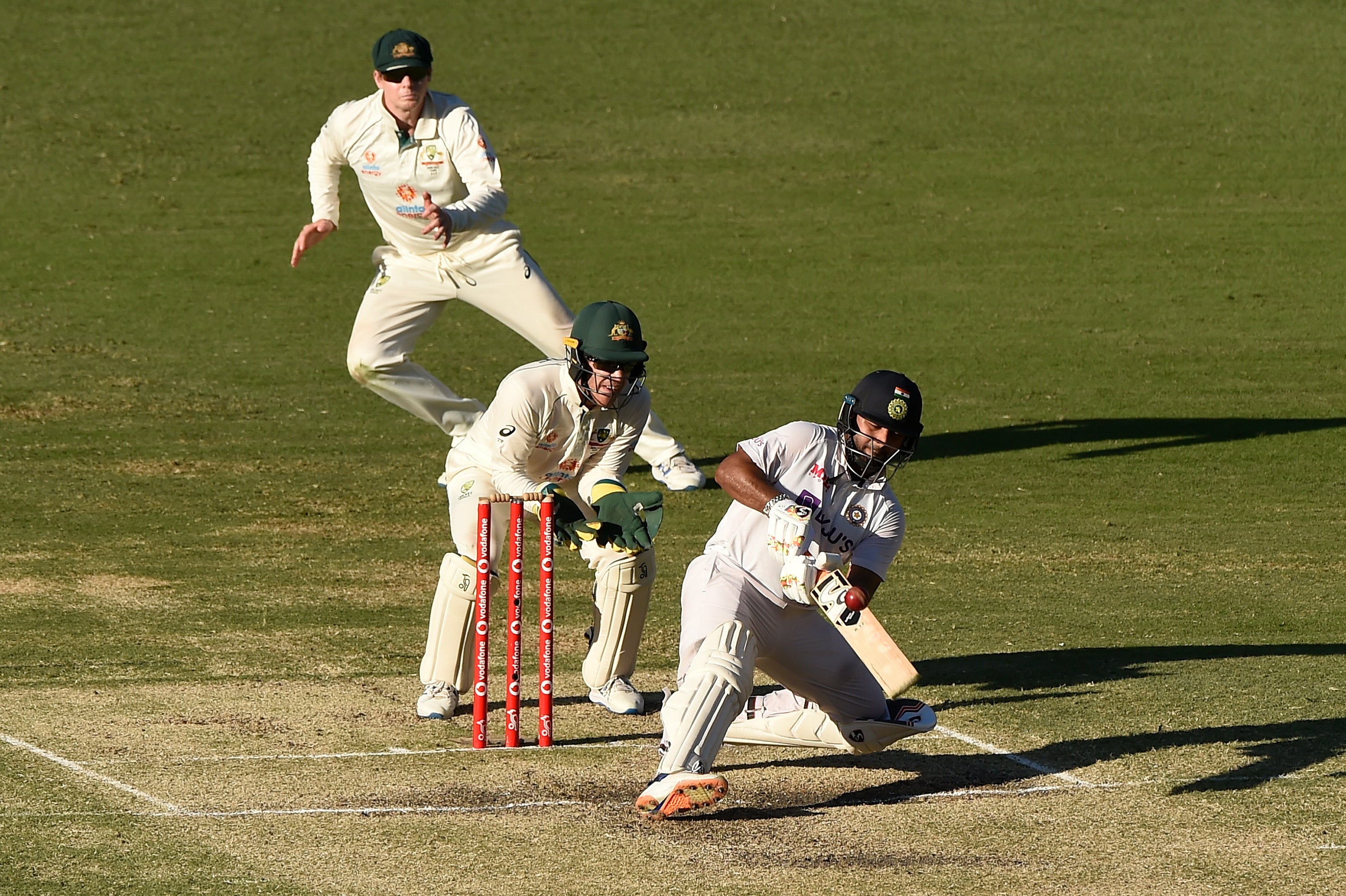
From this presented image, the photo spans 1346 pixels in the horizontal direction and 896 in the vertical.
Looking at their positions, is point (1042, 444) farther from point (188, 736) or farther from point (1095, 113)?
point (1095, 113)

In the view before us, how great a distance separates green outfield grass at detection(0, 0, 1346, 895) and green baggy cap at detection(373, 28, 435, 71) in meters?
2.83

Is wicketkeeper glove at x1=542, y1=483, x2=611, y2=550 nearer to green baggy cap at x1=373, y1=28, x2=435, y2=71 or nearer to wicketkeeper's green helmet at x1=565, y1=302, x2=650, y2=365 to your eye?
wicketkeeper's green helmet at x1=565, y1=302, x2=650, y2=365

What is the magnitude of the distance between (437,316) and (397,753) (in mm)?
5276

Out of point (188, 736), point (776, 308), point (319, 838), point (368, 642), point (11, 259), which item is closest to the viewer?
point (319, 838)

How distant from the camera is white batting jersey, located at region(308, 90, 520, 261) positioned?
11.6 metres

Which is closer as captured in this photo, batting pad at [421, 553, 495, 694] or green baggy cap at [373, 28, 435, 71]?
batting pad at [421, 553, 495, 694]

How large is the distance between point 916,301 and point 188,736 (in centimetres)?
1411

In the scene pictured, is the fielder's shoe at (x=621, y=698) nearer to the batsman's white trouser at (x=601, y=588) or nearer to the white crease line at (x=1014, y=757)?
the batsman's white trouser at (x=601, y=588)

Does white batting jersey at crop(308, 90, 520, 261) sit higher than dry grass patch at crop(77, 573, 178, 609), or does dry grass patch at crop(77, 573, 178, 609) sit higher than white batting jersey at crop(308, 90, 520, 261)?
white batting jersey at crop(308, 90, 520, 261)

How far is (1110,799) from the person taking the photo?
23.6ft

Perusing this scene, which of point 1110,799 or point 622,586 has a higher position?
point 622,586

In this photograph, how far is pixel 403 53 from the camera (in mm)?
11414

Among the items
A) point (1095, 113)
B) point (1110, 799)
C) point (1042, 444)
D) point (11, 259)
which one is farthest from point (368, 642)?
point (1095, 113)

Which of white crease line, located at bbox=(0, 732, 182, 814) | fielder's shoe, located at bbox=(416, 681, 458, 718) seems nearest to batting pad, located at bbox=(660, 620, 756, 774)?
fielder's shoe, located at bbox=(416, 681, 458, 718)
